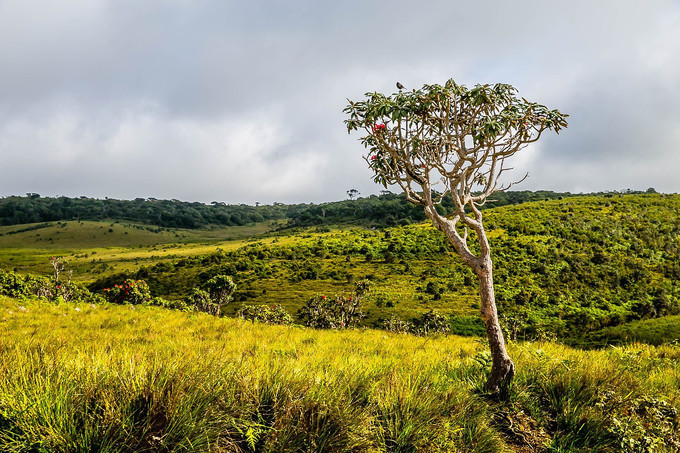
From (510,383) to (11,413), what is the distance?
552 centimetres

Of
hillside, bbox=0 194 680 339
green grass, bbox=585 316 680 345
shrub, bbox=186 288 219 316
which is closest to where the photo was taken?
Answer: green grass, bbox=585 316 680 345

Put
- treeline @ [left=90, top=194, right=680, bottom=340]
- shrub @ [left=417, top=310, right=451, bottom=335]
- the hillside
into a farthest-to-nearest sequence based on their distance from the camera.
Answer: treeline @ [left=90, top=194, right=680, bottom=340] → the hillside → shrub @ [left=417, top=310, right=451, bottom=335]

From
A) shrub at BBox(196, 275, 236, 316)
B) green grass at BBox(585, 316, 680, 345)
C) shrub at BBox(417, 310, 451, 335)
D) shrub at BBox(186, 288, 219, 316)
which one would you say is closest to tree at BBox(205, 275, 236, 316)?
shrub at BBox(196, 275, 236, 316)

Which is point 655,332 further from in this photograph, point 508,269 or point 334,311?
point 508,269

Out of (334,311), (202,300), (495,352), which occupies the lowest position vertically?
(334,311)

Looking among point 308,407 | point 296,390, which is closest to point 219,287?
point 296,390

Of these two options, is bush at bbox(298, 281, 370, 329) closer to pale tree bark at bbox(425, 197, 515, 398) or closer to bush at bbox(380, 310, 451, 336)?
bush at bbox(380, 310, 451, 336)

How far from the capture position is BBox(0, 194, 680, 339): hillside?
64375 millimetres

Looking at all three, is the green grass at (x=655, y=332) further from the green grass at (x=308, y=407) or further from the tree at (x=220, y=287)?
the tree at (x=220, y=287)

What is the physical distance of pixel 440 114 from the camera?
5.98m

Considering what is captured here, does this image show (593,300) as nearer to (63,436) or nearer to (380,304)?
(380,304)

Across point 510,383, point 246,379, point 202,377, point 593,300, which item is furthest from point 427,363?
point 593,300

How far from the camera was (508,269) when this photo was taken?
81000 mm

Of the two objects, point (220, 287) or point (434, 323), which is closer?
point (220, 287)
